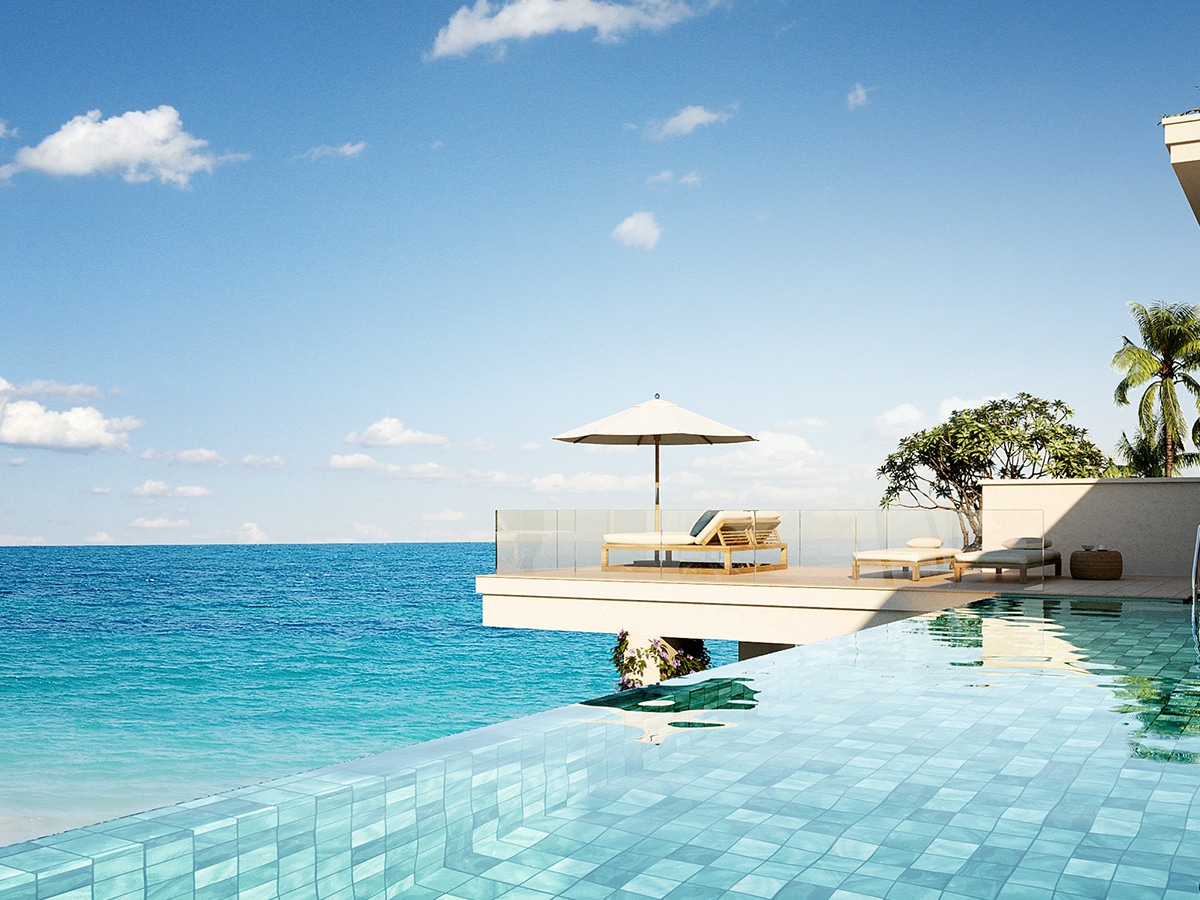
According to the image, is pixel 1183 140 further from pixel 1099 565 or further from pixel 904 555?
pixel 1099 565

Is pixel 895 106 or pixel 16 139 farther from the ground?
pixel 16 139

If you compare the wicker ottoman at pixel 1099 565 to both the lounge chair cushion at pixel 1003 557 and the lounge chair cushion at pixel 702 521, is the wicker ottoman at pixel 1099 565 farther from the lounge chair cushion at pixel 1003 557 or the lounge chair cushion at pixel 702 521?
the lounge chair cushion at pixel 702 521

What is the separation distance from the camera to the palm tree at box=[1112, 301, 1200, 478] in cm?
2930

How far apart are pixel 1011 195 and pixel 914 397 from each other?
559 inches

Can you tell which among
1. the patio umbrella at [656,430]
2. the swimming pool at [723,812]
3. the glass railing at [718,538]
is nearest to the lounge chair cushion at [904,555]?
the glass railing at [718,538]

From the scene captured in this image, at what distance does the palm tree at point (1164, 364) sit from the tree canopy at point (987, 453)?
3368 millimetres

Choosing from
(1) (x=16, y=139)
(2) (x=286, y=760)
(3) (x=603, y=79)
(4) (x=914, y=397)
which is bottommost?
(2) (x=286, y=760)

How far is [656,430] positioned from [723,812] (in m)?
10.4

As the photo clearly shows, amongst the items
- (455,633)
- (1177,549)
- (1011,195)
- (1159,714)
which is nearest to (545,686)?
(455,633)

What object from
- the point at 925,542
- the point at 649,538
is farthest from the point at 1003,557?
the point at 649,538

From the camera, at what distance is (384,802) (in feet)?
11.1

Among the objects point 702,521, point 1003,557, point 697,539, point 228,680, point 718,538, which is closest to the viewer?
point 1003,557

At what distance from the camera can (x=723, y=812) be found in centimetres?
347

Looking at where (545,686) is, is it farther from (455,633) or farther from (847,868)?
(847,868)
